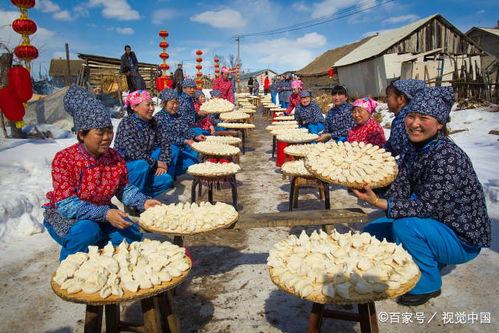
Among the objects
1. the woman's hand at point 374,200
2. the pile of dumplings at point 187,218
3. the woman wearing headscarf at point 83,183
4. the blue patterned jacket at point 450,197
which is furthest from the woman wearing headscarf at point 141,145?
the blue patterned jacket at point 450,197

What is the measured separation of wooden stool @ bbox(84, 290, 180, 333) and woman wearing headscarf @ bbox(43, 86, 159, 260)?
0.67 meters

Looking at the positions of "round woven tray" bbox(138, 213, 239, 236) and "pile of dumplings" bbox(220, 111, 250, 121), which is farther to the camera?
"pile of dumplings" bbox(220, 111, 250, 121)

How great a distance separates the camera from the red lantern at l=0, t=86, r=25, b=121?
5992 millimetres

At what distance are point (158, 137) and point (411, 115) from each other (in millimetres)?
3698

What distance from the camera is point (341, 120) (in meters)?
6.35

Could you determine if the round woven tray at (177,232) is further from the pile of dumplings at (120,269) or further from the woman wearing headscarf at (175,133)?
the woman wearing headscarf at (175,133)

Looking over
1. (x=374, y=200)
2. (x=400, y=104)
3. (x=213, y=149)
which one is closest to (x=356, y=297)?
(x=374, y=200)

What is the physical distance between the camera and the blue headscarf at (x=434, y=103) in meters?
2.45

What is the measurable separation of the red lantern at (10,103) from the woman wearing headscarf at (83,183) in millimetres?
4343

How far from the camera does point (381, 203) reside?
2.58 m

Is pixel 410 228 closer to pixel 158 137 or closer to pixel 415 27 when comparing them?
pixel 158 137

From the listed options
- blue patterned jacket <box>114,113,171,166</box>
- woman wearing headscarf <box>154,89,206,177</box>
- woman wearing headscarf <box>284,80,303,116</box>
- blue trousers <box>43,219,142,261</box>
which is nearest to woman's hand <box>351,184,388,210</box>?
blue trousers <box>43,219,142,261</box>

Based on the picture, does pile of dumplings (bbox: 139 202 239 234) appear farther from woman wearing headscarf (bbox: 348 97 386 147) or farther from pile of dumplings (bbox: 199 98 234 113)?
pile of dumplings (bbox: 199 98 234 113)

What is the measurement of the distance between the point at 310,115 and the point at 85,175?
6540mm
